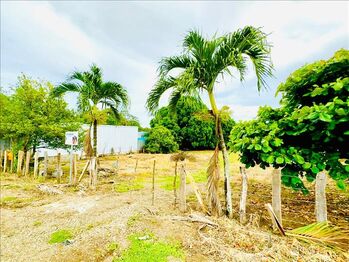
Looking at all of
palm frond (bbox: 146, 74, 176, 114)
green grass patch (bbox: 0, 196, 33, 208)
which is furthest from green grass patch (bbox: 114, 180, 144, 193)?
palm frond (bbox: 146, 74, 176, 114)

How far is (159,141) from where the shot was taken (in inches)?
850

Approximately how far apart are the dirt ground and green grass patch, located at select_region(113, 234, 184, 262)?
0.28ft

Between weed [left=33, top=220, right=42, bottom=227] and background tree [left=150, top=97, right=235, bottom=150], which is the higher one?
background tree [left=150, top=97, right=235, bottom=150]

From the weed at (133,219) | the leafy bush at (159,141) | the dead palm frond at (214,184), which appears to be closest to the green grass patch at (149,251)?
the weed at (133,219)

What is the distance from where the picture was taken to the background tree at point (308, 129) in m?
2.88

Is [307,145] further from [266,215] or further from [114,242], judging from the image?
[114,242]

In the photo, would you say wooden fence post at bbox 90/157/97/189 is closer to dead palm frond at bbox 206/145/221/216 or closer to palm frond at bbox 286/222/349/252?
dead palm frond at bbox 206/145/221/216

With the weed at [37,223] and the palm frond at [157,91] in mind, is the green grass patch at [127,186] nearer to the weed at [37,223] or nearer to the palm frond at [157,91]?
the weed at [37,223]

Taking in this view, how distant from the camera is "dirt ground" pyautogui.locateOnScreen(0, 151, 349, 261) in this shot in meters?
3.23

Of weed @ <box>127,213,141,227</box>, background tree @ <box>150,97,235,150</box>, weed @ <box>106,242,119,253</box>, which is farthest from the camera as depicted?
background tree @ <box>150,97,235,150</box>

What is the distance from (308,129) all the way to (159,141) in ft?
61.6

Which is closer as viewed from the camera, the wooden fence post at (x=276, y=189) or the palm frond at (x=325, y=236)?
the palm frond at (x=325, y=236)

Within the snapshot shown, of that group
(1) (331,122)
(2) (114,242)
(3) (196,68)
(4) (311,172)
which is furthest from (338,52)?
(2) (114,242)

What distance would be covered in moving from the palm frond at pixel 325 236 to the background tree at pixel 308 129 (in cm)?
61
